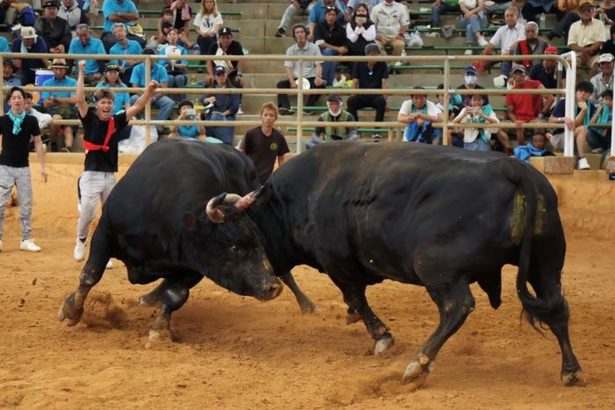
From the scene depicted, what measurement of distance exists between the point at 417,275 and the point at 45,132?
9.88 metres

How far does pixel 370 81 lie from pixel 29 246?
18.8ft

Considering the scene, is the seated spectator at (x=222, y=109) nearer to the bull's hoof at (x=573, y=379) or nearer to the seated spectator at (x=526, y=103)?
the seated spectator at (x=526, y=103)

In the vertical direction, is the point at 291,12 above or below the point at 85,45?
above

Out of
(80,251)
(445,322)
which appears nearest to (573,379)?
(445,322)

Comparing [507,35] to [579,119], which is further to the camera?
[507,35]

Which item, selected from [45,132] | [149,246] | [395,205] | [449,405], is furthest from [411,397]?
[45,132]

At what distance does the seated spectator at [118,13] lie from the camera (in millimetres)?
18734

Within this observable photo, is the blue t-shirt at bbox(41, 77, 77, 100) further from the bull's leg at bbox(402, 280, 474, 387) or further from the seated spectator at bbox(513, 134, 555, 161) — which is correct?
the bull's leg at bbox(402, 280, 474, 387)

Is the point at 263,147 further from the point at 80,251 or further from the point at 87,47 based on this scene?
the point at 87,47

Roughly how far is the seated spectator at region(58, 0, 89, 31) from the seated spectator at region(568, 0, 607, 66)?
7868mm

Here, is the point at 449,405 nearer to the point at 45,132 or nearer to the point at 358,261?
the point at 358,261

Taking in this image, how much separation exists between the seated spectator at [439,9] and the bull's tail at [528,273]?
490 inches

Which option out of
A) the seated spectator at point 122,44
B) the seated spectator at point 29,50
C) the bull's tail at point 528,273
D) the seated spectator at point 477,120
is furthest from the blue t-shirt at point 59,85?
the bull's tail at point 528,273

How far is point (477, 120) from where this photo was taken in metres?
15.2
